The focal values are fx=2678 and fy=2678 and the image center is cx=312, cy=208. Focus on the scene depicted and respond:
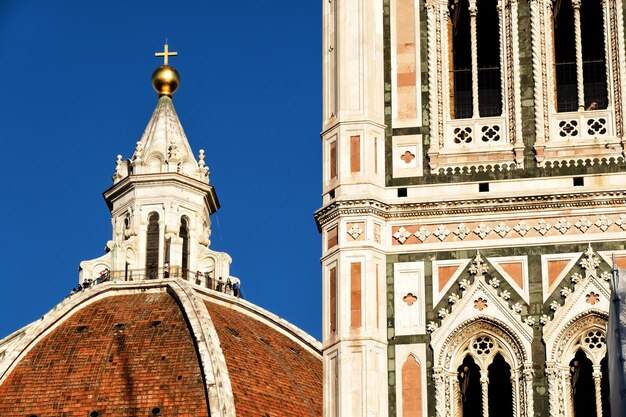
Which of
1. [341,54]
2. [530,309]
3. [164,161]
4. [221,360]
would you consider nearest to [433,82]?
[341,54]

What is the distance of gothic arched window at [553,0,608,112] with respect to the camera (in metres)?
38.6

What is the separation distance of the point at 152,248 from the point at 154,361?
304 inches

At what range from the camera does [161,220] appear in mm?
89562

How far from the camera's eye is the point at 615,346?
112 feet

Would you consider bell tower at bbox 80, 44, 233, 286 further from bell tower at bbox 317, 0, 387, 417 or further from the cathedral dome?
bell tower at bbox 317, 0, 387, 417

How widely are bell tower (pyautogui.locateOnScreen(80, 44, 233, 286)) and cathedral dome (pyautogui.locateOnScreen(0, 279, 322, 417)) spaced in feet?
4.04

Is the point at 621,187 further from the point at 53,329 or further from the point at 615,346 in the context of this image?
the point at 53,329

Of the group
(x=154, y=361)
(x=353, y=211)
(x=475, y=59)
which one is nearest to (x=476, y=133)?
(x=475, y=59)

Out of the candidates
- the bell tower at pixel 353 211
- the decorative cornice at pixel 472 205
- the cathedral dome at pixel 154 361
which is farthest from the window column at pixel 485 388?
the cathedral dome at pixel 154 361

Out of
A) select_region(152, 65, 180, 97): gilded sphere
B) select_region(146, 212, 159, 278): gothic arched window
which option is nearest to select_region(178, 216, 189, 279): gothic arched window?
select_region(146, 212, 159, 278): gothic arched window

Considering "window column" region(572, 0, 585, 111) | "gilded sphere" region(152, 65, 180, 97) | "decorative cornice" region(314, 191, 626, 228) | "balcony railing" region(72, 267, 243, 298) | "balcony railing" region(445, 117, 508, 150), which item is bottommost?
"decorative cornice" region(314, 191, 626, 228)

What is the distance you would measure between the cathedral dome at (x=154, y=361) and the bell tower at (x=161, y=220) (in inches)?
48.5

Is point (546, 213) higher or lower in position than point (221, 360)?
lower

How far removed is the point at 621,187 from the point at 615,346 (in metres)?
3.95
